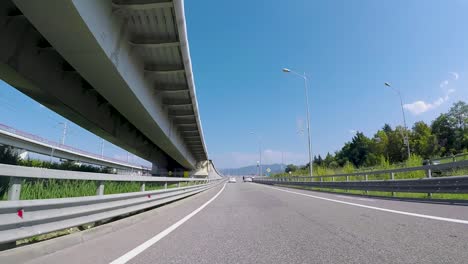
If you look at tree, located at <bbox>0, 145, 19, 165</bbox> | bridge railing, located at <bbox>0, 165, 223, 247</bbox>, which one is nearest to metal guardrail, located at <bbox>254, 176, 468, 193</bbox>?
bridge railing, located at <bbox>0, 165, 223, 247</bbox>

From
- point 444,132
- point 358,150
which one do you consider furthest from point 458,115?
point 358,150

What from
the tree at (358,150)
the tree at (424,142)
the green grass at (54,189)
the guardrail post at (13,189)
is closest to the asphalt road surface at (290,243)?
the guardrail post at (13,189)

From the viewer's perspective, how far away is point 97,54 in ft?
29.2

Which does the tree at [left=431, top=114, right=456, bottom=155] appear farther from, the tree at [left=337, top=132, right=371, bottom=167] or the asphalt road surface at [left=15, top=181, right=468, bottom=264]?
the asphalt road surface at [left=15, top=181, right=468, bottom=264]

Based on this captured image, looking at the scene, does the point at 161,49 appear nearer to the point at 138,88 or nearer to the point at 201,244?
the point at 138,88

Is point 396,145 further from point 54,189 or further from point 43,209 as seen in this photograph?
point 43,209

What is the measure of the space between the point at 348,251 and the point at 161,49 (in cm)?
1051

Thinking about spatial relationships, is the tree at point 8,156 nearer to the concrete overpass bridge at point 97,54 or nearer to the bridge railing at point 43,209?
the concrete overpass bridge at point 97,54

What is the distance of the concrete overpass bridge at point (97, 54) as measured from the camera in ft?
25.3

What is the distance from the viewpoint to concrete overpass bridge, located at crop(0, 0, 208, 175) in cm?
771

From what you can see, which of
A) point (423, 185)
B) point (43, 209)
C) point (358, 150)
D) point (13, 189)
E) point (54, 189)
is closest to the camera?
point (13, 189)

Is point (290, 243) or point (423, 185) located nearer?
point (290, 243)

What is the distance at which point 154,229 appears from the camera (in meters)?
6.65

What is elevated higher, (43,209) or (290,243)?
(43,209)
